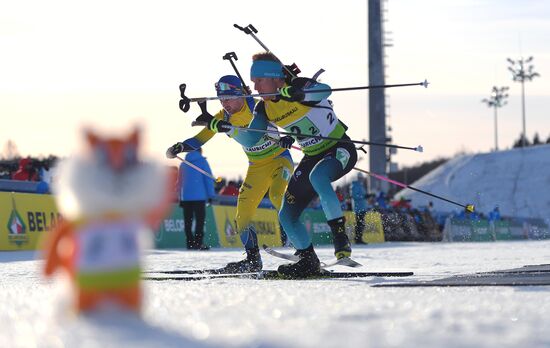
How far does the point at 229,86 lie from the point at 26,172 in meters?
7.89

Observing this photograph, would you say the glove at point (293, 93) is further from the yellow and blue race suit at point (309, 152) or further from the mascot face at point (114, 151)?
the mascot face at point (114, 151)

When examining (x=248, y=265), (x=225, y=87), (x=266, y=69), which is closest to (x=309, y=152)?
(x=266, y=69)

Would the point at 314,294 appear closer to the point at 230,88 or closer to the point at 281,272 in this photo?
the point at 281,272

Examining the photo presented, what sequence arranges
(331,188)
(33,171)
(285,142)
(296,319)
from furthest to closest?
(33,171) → (285,142) → (331,188) → (296,319)

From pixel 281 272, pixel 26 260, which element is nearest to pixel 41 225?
pixel 26 260

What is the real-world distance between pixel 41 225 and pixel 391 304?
36.0 ft

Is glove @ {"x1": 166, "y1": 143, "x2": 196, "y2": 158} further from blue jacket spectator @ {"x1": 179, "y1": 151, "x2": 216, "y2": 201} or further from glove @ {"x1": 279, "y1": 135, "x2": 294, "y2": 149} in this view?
blue jacket spectator @ {"x1": 179, "y1": 151, "x2": 216, "y2": 201}

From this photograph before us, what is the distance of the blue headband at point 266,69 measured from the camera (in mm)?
8141

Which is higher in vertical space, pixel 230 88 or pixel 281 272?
pixel 230 88

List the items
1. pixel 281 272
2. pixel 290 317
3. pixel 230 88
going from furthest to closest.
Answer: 1. pixel 230 88
2. pixel 281 272
3. pixel 290 317

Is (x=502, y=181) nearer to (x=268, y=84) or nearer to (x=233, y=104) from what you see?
(x=233, y=104)

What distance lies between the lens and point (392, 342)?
129 inches

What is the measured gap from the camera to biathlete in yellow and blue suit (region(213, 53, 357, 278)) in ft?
26.0

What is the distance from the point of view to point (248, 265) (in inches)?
349
